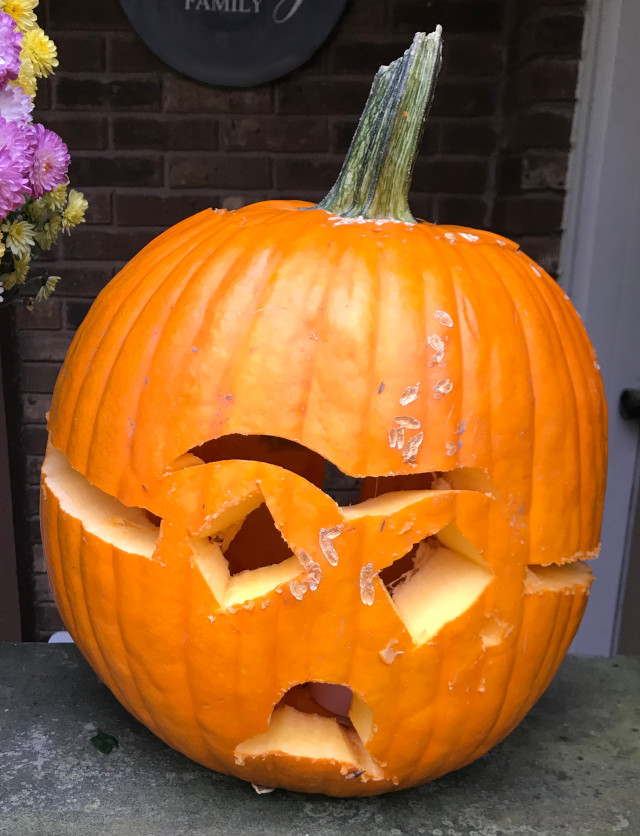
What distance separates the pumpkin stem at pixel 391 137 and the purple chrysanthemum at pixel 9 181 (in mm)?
368

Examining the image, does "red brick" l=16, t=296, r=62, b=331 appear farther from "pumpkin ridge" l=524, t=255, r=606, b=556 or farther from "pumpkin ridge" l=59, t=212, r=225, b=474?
"pumpkin ridge" l=524, t=255, r=606, b=556

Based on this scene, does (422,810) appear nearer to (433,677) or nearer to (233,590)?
(433,677)

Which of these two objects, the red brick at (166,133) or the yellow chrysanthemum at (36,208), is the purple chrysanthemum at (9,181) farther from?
the red brick at (166,133)

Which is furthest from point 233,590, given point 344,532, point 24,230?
point 24,230

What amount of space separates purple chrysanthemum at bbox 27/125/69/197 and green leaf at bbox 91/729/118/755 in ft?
2.34

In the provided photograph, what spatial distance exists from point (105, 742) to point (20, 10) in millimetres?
922

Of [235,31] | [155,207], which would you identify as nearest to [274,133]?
[235,31]

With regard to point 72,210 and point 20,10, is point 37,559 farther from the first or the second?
point 20,10

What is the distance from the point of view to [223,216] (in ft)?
2.93

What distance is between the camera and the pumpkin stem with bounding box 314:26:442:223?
0.84 m

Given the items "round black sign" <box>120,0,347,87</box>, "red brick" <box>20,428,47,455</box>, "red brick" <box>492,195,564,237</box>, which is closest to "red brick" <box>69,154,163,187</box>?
"round black sign" <box>120,0,347,87</box>

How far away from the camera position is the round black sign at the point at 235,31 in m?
1.71

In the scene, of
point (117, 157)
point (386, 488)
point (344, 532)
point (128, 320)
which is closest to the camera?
point (344, 532)

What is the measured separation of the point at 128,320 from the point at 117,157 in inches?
48.8
